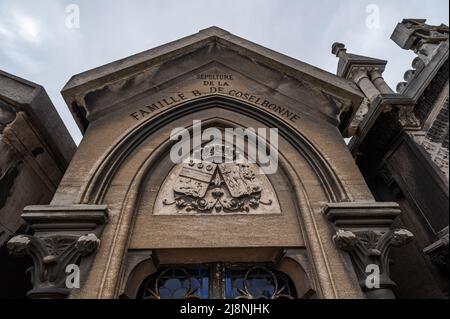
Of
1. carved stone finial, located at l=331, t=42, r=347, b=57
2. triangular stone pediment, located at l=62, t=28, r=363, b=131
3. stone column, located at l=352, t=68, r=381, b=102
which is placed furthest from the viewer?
carved stone finial, located at l=331, t=42, r=347, b=57

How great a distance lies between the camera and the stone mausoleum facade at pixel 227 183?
4.09 m

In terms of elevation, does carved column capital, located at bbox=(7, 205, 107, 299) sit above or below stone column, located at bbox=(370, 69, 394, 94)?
below

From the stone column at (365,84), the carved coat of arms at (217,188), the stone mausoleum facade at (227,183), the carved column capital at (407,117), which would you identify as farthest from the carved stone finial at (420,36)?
the carved coat of arms at (217,188)

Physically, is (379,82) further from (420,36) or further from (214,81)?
(214,81)

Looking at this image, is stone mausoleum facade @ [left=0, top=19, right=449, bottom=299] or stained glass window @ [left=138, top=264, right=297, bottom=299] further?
stained glass window @ [left=138, top=264, right=297, bottom=299]

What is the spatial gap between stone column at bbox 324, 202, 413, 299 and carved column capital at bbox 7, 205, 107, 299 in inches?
130

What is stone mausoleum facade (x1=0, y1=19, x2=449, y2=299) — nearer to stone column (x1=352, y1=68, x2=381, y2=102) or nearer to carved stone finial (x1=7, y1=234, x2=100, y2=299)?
carved stone finial (x1=7, y1=234, x2=100, y2=299)

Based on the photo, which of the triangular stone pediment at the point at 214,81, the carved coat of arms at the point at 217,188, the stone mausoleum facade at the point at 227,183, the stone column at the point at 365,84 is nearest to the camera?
the stone mausoleum facade at the point at 227,183

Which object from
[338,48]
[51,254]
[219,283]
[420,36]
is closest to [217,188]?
[219,283]

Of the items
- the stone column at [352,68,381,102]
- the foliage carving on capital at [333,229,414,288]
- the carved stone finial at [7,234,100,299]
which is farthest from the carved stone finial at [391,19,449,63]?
the carved stone finial at [7,234,100,299]

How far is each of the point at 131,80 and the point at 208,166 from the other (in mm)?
2432

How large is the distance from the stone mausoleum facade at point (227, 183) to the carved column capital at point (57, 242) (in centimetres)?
2

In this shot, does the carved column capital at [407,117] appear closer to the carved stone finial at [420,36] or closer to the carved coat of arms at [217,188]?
the carved stone finial at [420,36]

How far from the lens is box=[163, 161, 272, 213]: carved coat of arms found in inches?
192
